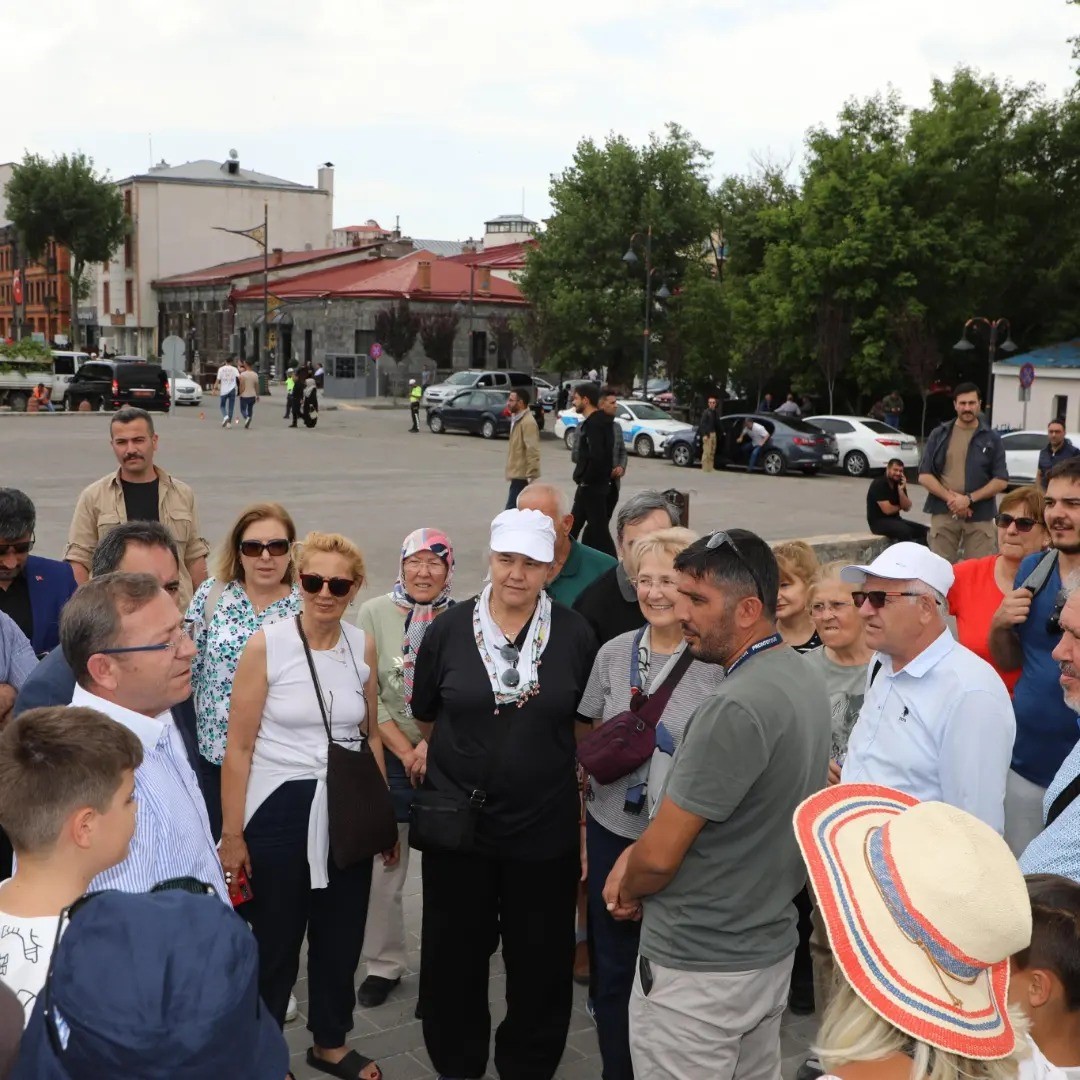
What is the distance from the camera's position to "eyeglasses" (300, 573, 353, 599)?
4.44 meters

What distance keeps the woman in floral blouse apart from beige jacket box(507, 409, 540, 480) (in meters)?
11.9

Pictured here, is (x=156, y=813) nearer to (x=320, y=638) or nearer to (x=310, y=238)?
(x=320, y=638)

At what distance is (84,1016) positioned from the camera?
1962 mm

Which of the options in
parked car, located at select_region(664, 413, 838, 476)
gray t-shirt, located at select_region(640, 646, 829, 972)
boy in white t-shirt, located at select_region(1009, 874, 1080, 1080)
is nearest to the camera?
boy in white t-shirt, located at select_region(1009, 874, 1080, 1080)

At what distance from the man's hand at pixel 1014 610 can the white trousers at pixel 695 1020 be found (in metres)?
2.06

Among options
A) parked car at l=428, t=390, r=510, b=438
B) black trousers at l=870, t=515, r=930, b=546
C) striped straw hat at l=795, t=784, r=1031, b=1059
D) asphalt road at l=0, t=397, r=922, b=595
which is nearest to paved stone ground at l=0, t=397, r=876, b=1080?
asphalt road at l=0, t=397, r=922, b=595

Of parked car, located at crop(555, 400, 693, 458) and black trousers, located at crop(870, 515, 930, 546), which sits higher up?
parked car, located at crop(555, 400, 693, 458)

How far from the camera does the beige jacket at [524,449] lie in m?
17.0

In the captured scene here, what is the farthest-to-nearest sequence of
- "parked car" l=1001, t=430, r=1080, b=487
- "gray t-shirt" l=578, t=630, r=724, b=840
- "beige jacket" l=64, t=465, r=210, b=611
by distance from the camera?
"parked car" l=1001, t=430, r=1080, b=487, "beige jacket" l=64, t=465, r=210, b=611, "gray t-shirt" l=578, t=630, r=724, b=840

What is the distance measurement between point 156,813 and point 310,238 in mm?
84871

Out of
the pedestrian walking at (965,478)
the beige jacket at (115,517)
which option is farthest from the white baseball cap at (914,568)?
the pedestrian walking at (965,478)

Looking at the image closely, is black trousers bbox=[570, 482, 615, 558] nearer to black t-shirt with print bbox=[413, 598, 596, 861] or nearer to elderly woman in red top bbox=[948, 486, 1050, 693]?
elderly woman in red top bbox=[948, 486, 1050, 693]

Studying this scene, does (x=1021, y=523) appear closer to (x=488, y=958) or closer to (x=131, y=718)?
(x=488, y=958)

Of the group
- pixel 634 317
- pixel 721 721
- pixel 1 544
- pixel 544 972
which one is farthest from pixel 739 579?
pixel 634 317
